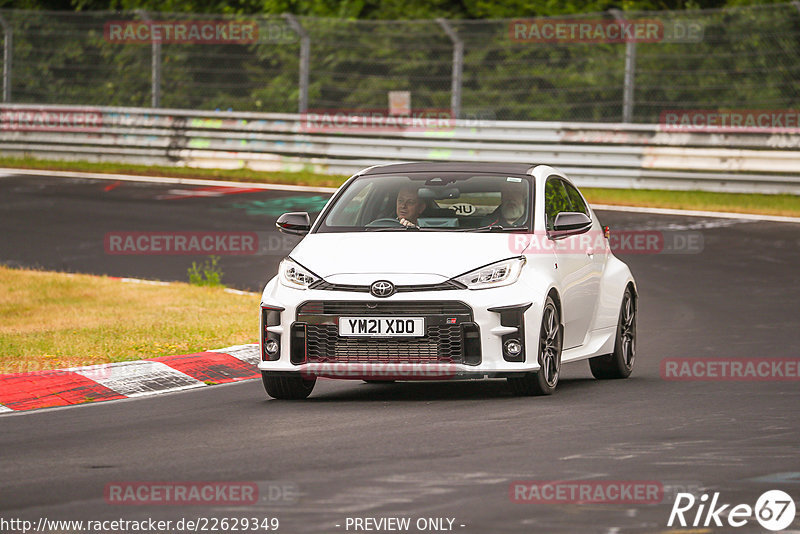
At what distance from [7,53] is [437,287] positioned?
22892mm

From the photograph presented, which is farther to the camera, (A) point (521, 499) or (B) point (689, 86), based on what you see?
(B) point (689, 86)

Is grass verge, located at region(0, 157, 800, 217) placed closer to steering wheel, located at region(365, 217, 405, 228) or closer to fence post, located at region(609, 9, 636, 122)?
fence post, located at region(609, 9, 636, 122)

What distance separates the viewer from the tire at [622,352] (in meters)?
11.5

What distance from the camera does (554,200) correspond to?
11.2 meters

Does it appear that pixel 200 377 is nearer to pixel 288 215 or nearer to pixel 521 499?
pixel 288 215

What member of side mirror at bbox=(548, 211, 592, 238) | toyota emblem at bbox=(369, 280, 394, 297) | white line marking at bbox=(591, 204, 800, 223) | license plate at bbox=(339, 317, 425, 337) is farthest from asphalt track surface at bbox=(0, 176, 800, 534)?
white line marking at bbox=(591, 204, 800, 223)

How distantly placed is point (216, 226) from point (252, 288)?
498 cm

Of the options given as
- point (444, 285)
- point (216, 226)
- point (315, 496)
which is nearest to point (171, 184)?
point (216, 226)

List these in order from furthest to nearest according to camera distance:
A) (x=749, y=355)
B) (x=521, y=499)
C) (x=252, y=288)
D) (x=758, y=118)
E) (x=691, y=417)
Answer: (x=758, y=118), (x=252, y=288), (x=749, y=355), (x=691, y=417), (x=521, y=499)

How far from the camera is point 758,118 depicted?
26.0 meters

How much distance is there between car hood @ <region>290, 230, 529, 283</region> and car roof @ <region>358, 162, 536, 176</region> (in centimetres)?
83

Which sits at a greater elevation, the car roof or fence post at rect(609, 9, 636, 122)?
fence post at rect(609, 9, 636, 122)

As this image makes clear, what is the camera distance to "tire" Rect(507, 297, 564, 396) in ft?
32.6

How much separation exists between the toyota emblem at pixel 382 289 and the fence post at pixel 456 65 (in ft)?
56.3
